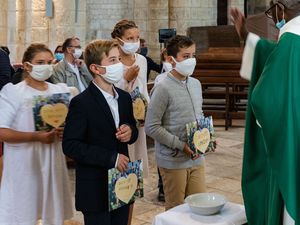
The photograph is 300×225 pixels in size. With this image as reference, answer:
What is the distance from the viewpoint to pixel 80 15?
31.3ft

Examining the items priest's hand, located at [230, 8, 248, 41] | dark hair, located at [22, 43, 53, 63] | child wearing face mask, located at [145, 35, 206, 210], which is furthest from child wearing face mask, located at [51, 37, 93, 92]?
priest's hand, located at [230, 8, 248, 41]

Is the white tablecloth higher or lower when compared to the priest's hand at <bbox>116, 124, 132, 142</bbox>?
lower

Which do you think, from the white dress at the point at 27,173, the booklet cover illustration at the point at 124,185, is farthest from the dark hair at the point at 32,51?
the booklet cover illustration at the point at 124,185

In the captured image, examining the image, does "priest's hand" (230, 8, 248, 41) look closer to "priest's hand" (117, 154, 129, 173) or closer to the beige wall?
"priest's hand" (117, 154, 129, 173)

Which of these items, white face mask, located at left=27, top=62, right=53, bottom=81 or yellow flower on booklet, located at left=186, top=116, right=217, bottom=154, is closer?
white face mask, located at left=27, top=62, right=53, bottom=81

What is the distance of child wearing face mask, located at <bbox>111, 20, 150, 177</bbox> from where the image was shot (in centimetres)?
362

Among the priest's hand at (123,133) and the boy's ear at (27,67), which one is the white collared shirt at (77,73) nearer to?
the boy's ear at (27,67)

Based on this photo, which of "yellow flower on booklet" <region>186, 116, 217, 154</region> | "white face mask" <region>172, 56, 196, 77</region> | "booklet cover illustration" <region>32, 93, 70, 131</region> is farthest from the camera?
"white face mask" <region>172, 56, 196, 77</region>

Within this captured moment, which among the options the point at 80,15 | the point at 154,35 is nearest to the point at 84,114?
the point at 80,15

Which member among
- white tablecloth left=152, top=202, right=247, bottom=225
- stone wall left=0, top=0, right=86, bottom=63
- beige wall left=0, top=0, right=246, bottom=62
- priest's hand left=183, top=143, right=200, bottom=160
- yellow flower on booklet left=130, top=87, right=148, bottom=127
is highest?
beige wall left=0, top=0, right=246, bottom=62

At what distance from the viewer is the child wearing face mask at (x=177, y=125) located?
3.17 metres

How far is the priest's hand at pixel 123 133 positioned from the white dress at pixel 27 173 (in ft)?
1.72

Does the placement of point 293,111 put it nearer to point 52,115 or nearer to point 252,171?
point 252,171

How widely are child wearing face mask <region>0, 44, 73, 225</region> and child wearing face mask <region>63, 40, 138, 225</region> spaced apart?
38 cm
